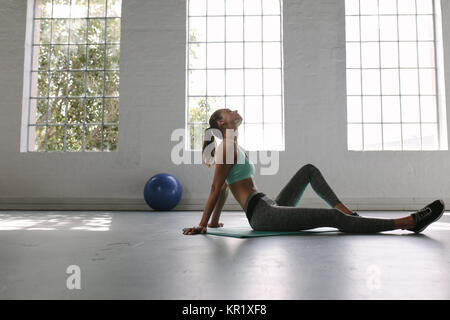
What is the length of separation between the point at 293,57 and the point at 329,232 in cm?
412

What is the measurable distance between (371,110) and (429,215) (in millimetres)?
4206

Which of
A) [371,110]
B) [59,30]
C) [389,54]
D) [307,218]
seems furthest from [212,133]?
[59,30]

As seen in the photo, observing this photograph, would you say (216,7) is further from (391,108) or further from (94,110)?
(391,108)

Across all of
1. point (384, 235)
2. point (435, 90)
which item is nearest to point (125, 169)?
point (384, 235)

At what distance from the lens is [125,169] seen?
618cm

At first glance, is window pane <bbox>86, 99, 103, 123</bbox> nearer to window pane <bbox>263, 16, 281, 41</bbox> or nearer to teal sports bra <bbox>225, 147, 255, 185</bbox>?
window pane <bbox>263, 16, 281, 41</bbox>

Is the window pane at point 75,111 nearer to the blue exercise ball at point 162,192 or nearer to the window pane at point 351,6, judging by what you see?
the blue exercise ball at point 162,192

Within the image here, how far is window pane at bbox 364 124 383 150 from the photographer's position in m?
6.26

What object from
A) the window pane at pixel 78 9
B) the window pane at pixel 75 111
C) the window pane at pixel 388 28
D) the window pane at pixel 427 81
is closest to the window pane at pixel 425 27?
the window pane at pixel 388 28

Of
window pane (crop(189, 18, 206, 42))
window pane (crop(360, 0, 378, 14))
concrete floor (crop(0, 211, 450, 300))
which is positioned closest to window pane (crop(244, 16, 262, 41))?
window pane (crop(189, 18, 206, 42))

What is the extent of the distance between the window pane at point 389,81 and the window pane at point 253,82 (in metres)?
2.22

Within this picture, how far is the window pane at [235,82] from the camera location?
646 cm

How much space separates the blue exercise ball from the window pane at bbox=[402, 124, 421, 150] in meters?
4.09

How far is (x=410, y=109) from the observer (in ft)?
20.8
